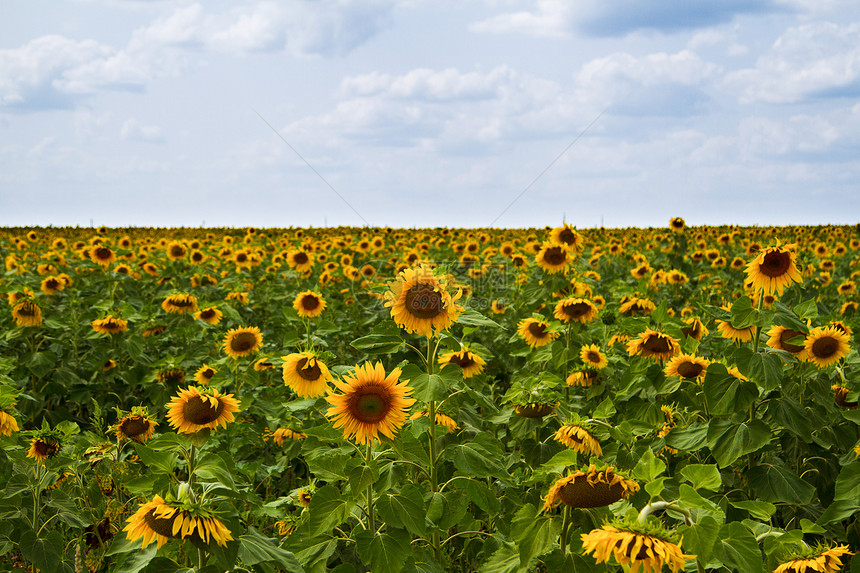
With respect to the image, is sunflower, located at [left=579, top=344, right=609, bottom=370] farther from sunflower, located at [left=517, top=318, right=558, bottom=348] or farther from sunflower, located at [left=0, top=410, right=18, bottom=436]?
sunflower, located at [left=0, top=410, right=18, bottom=436]

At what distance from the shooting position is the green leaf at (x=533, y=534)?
223 centimetres

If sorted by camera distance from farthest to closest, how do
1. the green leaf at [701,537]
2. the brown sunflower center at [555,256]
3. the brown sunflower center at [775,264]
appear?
1. the brown sunflower center at [555,256]
2. the brown sunflower center at [775,264]
3. the green leaf at [701,537]

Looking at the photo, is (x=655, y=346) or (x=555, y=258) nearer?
(x=655, y=346)

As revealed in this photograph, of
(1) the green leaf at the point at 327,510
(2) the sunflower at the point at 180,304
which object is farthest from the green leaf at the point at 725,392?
(2) the sunflower at the point at 180,304

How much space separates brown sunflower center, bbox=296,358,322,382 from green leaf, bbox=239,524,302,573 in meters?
1.34

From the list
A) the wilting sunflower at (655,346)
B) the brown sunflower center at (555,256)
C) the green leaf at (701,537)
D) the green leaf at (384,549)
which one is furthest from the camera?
the brown sunflower center at (555,256)

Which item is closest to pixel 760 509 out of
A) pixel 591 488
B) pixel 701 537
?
pixel 701 537

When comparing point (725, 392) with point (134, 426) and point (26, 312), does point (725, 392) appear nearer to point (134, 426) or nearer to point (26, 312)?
point (134, 426)

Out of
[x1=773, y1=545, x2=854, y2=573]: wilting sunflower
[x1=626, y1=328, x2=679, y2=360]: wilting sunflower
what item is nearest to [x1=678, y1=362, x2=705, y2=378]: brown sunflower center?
[x1=626, y1=328, x2=679, y2=360]: wilting sunflower

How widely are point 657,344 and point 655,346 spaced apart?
0.07 ft

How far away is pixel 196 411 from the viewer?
3066 millimetres

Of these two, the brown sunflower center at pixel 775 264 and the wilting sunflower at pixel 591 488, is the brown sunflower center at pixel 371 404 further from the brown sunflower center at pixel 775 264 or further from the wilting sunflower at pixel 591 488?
the brown sunflower center at pixel 775 264

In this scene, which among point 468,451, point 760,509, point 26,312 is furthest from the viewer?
point 26,312

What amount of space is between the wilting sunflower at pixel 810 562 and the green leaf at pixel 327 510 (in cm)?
159
